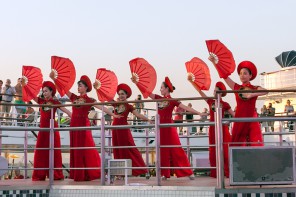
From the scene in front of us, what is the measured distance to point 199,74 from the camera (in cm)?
898

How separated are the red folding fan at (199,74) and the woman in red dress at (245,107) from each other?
110cm

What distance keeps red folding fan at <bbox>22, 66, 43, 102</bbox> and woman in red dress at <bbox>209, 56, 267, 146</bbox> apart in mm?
3016

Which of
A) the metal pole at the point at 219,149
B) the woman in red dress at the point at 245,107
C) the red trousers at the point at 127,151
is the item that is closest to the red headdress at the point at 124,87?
the red trousers at the point at 127,151

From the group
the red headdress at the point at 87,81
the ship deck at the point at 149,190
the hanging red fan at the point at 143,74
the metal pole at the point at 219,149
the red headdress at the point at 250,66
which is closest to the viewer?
the ship deck at the point at 149,190

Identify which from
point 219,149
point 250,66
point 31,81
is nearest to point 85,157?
point 31,81

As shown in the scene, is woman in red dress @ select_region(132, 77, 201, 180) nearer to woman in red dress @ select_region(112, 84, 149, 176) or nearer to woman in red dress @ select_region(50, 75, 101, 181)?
woman in red dress @ select_region(112, 84, 149, 176)

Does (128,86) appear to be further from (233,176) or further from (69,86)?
(233,176)

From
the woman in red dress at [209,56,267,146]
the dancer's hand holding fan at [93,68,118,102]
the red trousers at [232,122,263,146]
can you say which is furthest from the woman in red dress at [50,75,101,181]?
the red trousers at [232,122,263,146]

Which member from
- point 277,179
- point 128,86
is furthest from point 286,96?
point 277,179

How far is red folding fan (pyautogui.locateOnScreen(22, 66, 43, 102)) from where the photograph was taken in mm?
9242

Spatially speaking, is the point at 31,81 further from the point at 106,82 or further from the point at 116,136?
the point at 116,136

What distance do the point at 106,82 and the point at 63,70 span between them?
73 cm

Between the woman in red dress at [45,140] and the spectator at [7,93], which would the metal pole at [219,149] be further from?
the spectator at [7,93]

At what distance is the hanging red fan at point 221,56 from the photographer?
309 inches
